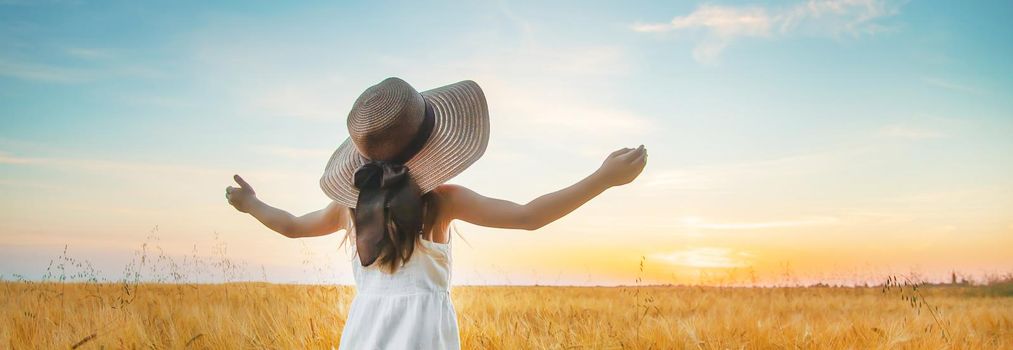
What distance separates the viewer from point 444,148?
8.97ft

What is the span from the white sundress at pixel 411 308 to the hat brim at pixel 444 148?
10.5 inches

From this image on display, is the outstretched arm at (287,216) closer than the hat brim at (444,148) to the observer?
No

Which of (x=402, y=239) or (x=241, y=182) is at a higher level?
(x=241, y=182)

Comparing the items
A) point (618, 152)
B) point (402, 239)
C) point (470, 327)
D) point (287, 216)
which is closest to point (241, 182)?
point (287, 216)

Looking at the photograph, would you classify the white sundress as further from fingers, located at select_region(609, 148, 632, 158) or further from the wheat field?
the wheat field

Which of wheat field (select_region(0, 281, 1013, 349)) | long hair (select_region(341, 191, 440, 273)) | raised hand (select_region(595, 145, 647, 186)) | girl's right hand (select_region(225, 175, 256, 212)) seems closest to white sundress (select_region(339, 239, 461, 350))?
long hair (select_region(341, 191, 440, 273))

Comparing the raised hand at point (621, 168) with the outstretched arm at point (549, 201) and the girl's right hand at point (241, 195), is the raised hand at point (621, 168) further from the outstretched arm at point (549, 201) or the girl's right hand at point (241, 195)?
the girl's right hand at point (241, 195)

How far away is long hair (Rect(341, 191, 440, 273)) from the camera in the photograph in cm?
265

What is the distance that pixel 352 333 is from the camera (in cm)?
278

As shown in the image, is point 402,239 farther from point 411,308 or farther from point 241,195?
point 241,195

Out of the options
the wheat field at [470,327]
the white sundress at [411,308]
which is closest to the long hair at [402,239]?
the white sundress at [411,308]

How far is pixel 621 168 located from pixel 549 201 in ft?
0.89

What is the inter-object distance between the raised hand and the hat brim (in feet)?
1.60

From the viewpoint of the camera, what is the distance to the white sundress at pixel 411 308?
268 cm
